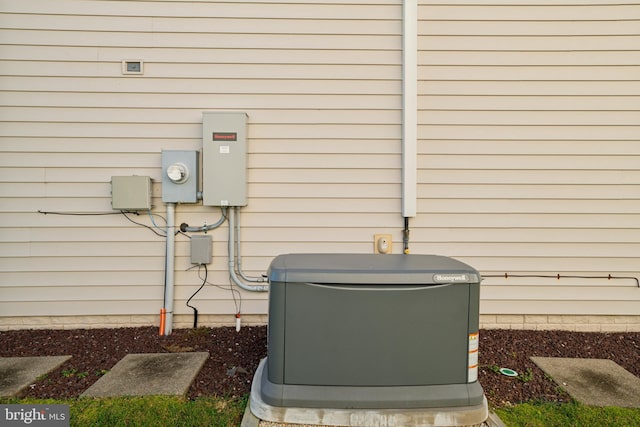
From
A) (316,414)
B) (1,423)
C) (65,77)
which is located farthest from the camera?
(65,77)

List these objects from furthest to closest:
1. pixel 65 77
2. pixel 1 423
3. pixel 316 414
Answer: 1. pixel 65 77
2. pixel 1 423
3. pixel 316 414

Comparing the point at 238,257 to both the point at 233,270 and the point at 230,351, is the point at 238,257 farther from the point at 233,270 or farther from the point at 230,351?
the point at 230,351

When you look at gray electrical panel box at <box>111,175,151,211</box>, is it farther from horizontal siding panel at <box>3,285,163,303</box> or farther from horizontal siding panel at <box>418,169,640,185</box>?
horizontal siding panel at <box>418,169,640,185</box>

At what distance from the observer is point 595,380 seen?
7.75 ft

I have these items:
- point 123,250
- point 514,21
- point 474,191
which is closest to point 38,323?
point 123,250

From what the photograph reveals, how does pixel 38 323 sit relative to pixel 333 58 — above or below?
below

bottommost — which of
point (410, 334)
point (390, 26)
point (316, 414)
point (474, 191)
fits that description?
point (316, 414)

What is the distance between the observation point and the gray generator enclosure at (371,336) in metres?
1.77

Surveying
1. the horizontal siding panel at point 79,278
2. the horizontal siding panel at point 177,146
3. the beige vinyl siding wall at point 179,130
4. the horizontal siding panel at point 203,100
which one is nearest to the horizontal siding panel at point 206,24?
the beige vinyl siding wall at point 179,130

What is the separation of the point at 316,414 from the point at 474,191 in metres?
2.41

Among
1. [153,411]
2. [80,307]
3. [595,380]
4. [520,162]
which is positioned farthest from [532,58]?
[80,307]

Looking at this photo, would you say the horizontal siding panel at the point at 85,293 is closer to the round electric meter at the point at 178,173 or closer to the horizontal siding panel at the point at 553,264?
the round electric meter at the point at 178,173

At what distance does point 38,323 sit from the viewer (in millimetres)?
3170

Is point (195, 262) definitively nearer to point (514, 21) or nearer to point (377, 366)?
point (377, 366)
